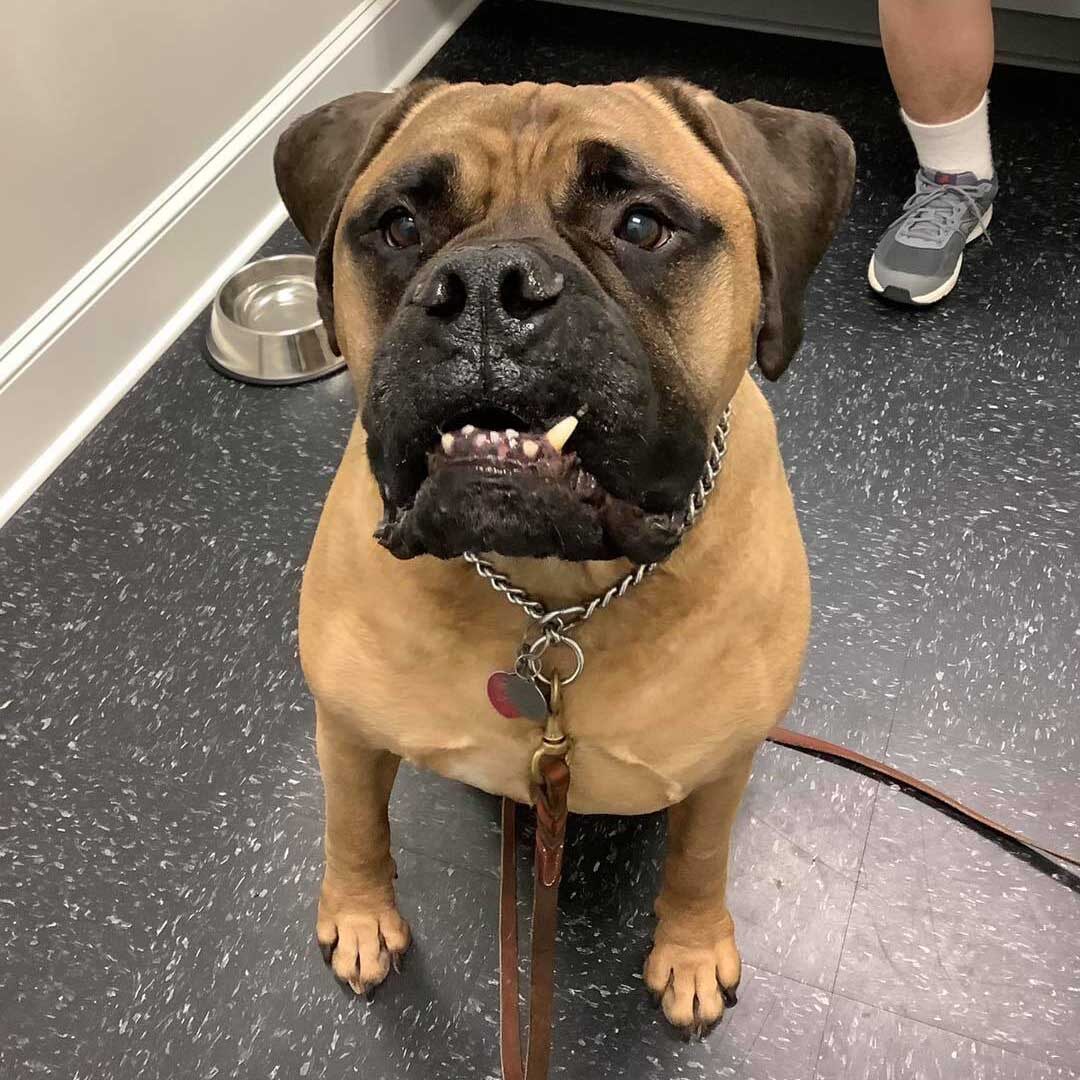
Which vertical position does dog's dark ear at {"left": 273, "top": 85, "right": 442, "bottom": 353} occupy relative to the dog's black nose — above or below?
below

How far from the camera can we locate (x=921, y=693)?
1446 mm

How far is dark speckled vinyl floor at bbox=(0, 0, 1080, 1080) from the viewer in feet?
3.83

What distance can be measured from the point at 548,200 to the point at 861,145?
1707mm

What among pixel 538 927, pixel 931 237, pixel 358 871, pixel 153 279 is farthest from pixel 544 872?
A: pixel 931 237

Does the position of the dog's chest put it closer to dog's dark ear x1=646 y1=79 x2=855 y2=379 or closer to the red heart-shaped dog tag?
the red heart-shaped dog tag

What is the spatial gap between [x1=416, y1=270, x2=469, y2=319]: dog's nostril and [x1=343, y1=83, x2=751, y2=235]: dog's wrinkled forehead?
0.14 m

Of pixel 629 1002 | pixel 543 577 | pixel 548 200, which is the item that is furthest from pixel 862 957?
pixel 548 200

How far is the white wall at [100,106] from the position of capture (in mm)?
1622

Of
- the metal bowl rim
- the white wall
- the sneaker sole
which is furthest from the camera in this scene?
the sneaker sole

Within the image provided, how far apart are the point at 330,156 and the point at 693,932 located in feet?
Answer: 2.75

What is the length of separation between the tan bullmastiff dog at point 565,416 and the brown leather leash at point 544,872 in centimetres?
4

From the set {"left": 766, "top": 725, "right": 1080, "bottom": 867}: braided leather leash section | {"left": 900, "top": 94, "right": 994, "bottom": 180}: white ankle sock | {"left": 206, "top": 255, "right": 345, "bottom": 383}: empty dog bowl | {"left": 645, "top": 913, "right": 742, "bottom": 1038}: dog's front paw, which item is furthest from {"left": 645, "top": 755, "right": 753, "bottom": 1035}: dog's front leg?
{"left": 900, "top": 94, "right": 994, "bottom": 180}: white ankle sock

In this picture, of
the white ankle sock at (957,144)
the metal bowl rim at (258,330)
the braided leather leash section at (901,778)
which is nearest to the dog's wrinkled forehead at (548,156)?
the braided leather leash section at (901,778)

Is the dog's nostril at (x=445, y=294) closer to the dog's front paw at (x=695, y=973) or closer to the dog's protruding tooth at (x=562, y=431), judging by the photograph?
the dog's protruding tooth at (x=562, y=431)
